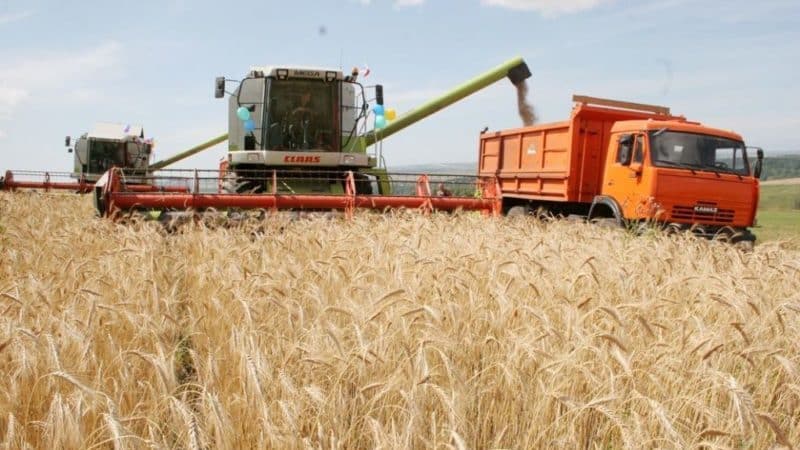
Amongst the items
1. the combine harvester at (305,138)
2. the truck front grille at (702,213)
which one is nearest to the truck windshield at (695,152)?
the truck front grille at (702,213)

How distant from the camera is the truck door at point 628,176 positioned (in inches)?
349

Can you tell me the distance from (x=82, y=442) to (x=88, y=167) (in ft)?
79.9

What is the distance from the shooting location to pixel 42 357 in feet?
6.65

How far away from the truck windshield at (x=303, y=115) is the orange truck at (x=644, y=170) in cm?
274

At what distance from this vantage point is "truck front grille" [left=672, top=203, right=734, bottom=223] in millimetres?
8711

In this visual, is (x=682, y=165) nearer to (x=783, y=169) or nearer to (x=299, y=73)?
(x=299, y=73)

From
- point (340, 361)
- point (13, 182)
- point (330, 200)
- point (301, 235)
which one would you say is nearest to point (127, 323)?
point (340, 361)

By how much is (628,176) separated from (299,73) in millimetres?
5324

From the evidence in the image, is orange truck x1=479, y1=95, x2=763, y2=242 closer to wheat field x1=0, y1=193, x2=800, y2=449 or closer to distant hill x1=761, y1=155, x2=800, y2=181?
wheat field x1=0, y1=193, x2=800, y2=449

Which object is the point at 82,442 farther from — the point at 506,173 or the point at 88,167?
the point at 88,167

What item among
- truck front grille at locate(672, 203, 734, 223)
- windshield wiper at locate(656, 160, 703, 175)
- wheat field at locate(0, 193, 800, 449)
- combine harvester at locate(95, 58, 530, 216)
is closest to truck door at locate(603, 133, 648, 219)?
windshield wiper at locate(656, 160, 703, 175)

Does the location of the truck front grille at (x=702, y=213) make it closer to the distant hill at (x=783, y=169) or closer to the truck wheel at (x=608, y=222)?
the truck wheel at (x=608, y=222)

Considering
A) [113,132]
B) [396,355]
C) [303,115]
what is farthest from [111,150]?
[396,355]

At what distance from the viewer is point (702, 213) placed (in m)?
8.80
